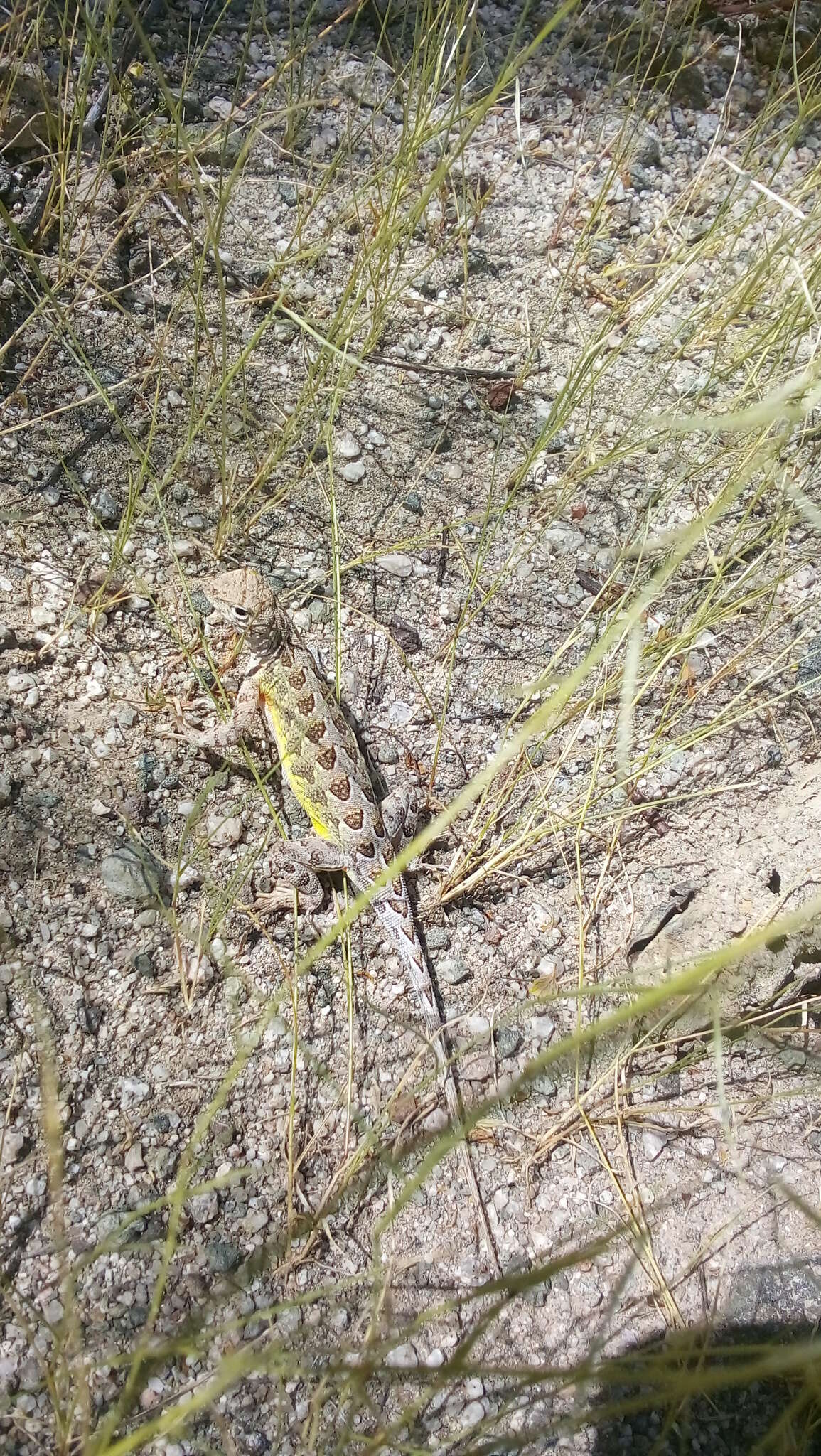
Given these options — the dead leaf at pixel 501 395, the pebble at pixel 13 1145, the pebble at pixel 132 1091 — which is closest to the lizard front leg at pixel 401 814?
the pebble at pixel 132 1091

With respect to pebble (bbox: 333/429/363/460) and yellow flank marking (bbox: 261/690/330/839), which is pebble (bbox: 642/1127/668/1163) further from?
pebble (bbox: 333/429/363/460)

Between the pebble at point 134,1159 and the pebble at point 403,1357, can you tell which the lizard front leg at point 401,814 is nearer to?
the pebble at point 134,1159

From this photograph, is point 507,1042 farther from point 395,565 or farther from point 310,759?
point 395,565

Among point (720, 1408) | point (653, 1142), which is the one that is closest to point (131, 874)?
point (653, 1142)

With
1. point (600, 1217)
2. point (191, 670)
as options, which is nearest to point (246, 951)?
point (191, 670)

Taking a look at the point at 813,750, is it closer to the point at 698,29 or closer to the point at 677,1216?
the point at 677,1216

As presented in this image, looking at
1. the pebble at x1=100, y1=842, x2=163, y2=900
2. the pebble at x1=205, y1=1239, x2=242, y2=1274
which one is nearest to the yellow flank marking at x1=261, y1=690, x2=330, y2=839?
the pebble at x1=100, y1=842, x2=163, y2=900
